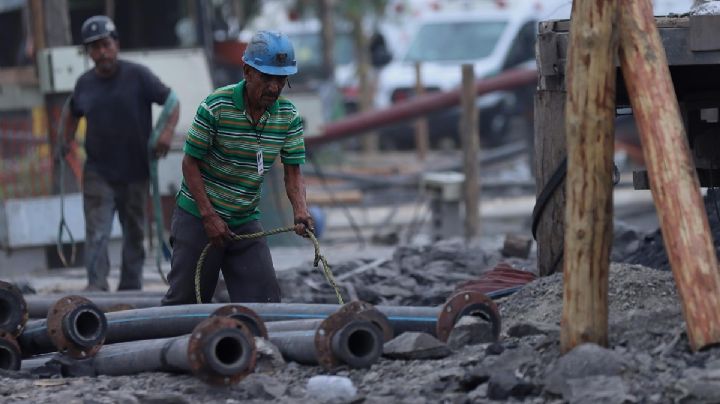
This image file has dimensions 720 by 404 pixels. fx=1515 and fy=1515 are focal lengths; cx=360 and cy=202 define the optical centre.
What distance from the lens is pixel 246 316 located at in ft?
23.6

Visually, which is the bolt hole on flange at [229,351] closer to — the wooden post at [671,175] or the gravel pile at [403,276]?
the wooden post at [671,175]

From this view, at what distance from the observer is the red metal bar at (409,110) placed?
1998 centimetres

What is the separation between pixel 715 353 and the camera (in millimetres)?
6316

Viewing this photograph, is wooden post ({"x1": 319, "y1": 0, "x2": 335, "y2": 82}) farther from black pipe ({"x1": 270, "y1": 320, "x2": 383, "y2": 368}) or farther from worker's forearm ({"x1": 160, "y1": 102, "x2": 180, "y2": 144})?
black pipe ({"x1": 270, "y1": 320, "x2": 383, "y2": 368})

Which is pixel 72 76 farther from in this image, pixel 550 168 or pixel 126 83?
pixel 550 168

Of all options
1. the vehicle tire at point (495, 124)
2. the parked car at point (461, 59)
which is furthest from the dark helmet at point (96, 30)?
the vehicle tire at point (495, 124)

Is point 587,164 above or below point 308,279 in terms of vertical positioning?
above

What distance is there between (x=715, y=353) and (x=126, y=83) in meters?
6.09

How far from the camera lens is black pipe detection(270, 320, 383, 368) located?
689 cm

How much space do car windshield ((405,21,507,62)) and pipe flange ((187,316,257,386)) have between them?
69.8 feet

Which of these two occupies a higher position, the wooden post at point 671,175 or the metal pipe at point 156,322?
the wooden post at point 671,175

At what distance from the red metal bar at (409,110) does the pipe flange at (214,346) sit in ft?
42.2

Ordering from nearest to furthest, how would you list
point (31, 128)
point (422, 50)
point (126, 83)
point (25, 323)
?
point (25, 323), point (126, 83), point (31, 128), point (422, 50)

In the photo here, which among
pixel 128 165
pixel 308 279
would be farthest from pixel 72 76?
pixel 308 279
